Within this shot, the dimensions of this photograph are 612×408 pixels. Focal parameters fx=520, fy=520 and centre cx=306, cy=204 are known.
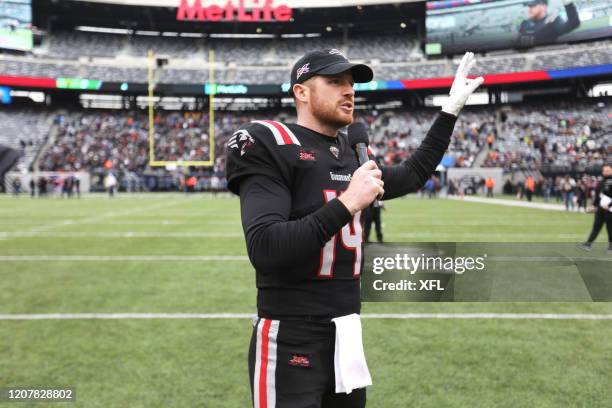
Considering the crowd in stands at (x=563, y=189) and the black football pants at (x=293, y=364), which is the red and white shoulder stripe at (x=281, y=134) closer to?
the black football pants at (x=293, y=364)

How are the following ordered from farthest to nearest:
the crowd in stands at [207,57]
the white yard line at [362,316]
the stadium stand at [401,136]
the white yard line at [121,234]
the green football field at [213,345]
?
the crowd in stands at [207,57] → the stadium stand at [401,136] → the white yard line at [121,234] → the white yard line at [362,316] → the green football field at [213,345]

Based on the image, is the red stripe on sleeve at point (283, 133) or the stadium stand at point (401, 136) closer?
the red stripe on sleeve at point (283, 133)

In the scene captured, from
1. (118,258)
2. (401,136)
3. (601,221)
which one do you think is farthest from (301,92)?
(401,136)

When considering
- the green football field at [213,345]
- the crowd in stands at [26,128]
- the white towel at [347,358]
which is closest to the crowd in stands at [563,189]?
the green football field at [213,345]

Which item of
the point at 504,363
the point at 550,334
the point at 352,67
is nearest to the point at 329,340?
the point at 352,67

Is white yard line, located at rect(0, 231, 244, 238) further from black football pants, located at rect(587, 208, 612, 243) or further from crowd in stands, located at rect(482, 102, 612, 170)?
crowd in stands, located at rect(482, 102, 612, 170)

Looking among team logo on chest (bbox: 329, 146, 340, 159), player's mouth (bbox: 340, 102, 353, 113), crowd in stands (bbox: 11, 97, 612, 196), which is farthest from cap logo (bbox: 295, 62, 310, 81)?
crowd in stands (bbox: 11, 97, 612, 196)

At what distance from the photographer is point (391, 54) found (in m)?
46.6

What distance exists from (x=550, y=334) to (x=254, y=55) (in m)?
47.0

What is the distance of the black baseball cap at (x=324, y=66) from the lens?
1.91 metres

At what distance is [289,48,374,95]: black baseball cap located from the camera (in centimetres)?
A: 191

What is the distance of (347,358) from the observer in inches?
74.2

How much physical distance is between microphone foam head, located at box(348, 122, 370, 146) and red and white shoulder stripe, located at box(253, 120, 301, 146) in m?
0.30

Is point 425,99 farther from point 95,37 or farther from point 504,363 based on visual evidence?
point 504,363
